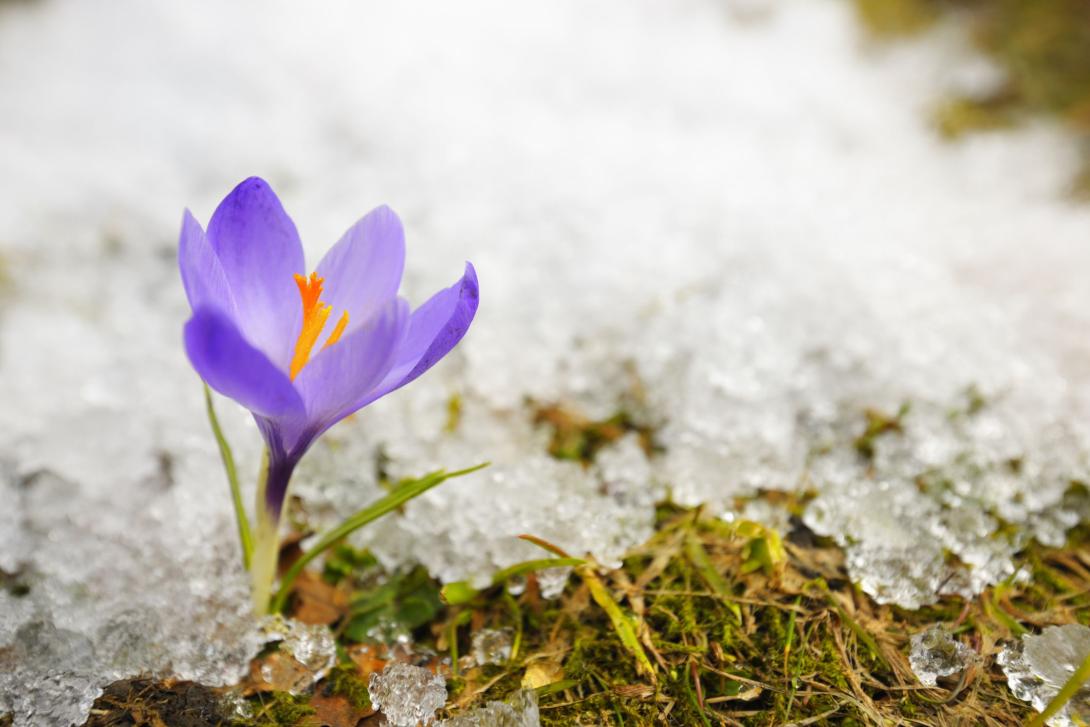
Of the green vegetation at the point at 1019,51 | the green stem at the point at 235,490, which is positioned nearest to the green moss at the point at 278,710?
the green stem at the point at 235,490

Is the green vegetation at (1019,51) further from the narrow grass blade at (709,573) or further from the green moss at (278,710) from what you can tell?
the green moss at (278,710)

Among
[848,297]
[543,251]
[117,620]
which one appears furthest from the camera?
[543,251]

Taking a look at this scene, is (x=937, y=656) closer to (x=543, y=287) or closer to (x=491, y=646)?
(x=491, y=646)

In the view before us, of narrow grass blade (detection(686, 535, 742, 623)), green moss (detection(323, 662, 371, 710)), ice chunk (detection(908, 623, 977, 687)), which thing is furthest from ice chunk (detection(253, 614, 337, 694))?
ice chunk (detection(908, 623, 977, 687))

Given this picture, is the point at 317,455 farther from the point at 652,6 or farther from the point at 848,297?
the point at 652,6

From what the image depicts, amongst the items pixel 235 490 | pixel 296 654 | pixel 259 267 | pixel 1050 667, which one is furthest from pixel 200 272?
pixel 1050 667

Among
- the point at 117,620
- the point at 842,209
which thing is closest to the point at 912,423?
the point at 842,209
